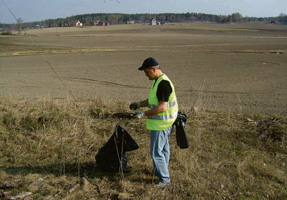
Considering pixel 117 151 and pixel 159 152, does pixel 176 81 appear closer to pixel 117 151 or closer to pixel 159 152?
pixel 117 151

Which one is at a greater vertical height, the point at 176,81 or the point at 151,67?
the point at 151,67

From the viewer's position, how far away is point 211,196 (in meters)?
3.38

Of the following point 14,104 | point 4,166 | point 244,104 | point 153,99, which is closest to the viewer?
point 153,99

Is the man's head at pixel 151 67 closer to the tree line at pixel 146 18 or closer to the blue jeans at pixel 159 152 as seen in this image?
the blue jeans at pixel 159 152

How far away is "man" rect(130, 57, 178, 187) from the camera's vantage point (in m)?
3.14

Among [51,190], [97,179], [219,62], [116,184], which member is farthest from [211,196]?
[219,62]

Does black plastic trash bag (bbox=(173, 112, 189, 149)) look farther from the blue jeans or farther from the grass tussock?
the grass tussock

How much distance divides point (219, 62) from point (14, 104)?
52.2ft

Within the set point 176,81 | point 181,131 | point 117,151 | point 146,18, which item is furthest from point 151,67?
point 146,18

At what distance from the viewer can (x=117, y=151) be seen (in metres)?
3.78

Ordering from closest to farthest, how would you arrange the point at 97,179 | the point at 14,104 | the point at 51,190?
the point at 51,190, the point at 97,179, the point at 14,104

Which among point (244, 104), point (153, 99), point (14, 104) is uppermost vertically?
point (153, 99)

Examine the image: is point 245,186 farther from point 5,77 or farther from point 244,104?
point 5,77

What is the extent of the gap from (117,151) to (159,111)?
41.8 inches
